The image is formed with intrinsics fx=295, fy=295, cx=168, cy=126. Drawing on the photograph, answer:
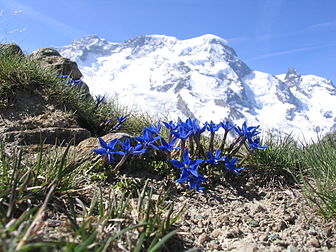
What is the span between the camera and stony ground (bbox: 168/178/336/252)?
2043 mm

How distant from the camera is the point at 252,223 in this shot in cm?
238

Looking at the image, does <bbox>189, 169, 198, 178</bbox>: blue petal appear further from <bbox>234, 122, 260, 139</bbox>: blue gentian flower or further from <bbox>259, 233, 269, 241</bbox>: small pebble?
<bbox>234, 122, 260, 139</bbox>: blue gentian flower

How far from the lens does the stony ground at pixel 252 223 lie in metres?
2.04

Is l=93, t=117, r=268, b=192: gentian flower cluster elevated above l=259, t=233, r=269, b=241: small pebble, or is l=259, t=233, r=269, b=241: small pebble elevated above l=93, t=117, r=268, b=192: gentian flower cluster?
l=93, t=117, r=268, b=192: gentian flower cluster

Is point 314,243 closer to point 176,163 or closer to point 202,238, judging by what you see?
point 202,238

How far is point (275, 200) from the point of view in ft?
9.21

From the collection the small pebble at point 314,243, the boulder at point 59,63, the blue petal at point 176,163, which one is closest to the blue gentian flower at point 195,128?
the blue petal at point 176,163

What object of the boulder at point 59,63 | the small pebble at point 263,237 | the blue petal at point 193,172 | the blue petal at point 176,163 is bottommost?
the small pebble at point 263,237

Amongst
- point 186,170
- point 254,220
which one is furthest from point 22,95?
point 254,220

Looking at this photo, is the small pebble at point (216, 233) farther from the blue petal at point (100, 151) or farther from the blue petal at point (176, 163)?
the blue petal at point (100, 151)

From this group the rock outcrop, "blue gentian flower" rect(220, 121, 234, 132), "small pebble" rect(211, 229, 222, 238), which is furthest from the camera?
the rock outcrop

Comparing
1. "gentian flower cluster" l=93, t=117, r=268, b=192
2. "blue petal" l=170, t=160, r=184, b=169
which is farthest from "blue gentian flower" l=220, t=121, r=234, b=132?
"blue petal" l=170, t=160, r=184, b=169

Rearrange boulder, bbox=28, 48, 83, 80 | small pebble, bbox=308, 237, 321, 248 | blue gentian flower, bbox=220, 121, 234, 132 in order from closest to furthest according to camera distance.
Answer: small pebble, bbox=308, 237, 321, 248
blue gentian flower, bbox=220, 121, 234, 132
boulder, bbox=28, 48, 83, 80

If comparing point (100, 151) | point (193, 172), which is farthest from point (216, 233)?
point (100, 151)
